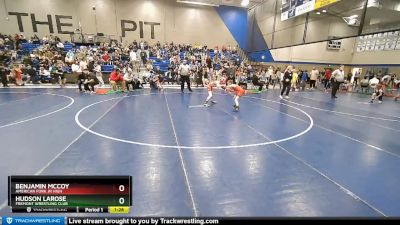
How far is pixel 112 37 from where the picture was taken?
25.8 m

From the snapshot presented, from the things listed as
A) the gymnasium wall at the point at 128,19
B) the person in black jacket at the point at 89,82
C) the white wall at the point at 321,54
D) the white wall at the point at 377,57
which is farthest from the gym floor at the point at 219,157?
the gymnasium wall at the point at 128,19

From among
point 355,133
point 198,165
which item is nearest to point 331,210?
point 198,165

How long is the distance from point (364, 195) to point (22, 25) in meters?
29.3

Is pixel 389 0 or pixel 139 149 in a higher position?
pixel 389 0

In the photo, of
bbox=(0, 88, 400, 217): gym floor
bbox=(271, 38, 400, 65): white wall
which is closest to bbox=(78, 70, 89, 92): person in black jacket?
bbox=(0, 88, 400, 217): gym floor

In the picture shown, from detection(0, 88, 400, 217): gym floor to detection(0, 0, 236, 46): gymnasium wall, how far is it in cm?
1982

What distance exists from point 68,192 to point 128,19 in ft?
91.9

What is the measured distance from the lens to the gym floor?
10.7 ft

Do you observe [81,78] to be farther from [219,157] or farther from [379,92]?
[379,92]

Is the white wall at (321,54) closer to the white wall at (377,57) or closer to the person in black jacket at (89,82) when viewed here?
the white wall at (377,57)

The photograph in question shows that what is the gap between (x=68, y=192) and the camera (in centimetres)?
120

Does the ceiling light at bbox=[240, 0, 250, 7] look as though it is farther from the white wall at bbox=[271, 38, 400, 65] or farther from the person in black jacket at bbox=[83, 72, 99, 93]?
the person in black jacket at bbox=[83, 72, 99, 93]

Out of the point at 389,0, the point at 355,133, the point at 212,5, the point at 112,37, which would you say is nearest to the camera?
the point at 355,133

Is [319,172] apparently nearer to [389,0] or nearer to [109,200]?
[109,200]
